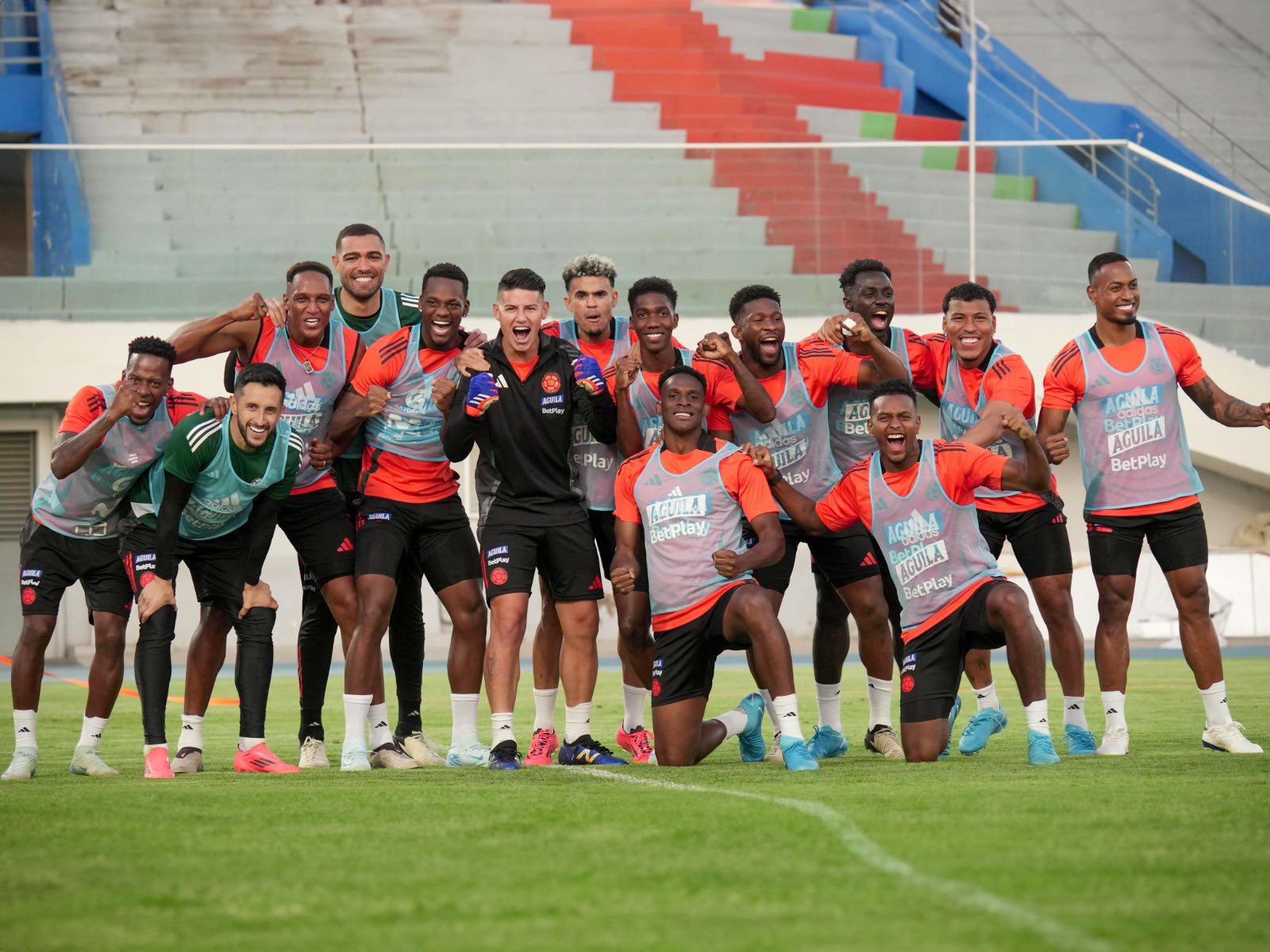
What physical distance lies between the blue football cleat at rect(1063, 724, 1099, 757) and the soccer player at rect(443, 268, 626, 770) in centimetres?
210

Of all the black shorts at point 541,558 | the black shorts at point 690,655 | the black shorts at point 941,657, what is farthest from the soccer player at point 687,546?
the black shorts at point 941,657

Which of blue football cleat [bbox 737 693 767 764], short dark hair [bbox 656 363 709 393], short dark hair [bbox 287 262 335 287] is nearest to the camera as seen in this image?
short dark hair [bbox 656 363 709 393]

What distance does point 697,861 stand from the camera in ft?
14.7

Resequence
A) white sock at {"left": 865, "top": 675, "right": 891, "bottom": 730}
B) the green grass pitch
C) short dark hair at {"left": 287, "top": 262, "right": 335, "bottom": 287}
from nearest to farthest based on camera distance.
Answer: the green grass pitch, short dark hair at {"left": 287, "top": 262, "right": 335, "bottom": 287}, white sock at {"left": 865, "top": 675, "right": 891, "bottom": 730}

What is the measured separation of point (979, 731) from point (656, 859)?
→ 11.2ft

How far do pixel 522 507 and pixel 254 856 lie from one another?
2898 mm

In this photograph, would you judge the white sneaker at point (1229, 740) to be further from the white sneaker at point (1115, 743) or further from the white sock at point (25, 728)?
the white sock at point (25, 728)

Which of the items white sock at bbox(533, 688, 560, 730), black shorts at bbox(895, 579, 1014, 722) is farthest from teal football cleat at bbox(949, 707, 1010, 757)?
white sock at bbox(533, 688, 560, 730)

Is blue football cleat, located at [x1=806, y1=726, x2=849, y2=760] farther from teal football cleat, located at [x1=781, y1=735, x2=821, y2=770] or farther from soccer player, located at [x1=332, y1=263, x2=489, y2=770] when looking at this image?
soccer player, located at [x1=332, y1=263, x2=489, y2=770]

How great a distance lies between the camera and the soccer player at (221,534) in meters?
7.15

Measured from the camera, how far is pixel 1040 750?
686cm

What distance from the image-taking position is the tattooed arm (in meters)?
7.40

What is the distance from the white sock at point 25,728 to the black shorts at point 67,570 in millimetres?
487

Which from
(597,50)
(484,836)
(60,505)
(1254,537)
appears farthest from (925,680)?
(597,50)
